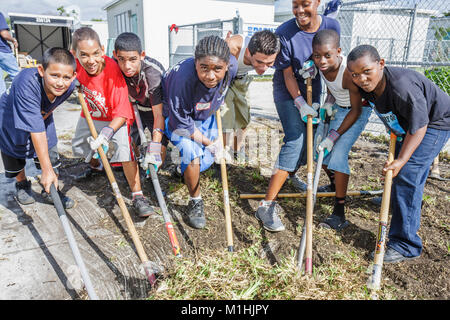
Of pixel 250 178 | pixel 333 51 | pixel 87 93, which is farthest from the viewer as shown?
pixel 250 178

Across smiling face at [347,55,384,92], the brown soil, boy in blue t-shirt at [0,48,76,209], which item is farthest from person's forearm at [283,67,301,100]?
boy in blue t-shirt at [0,48,76,209]

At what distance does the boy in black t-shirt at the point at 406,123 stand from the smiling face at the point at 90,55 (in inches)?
77.8

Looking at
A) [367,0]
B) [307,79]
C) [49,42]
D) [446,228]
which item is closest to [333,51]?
[307,79]

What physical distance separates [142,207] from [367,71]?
84.4 inches

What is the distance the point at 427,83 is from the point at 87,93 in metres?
2.71

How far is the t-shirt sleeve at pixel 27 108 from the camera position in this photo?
2664 millimetres

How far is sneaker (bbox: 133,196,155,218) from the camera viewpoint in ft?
10.2

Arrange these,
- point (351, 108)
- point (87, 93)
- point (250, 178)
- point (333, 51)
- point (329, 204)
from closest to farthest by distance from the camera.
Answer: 1. point (333, 51)
2. point (351, 108)
3. point (87, 93)
4. point (329, 204)
5. point (250, 178)

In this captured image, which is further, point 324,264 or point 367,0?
point 367,0

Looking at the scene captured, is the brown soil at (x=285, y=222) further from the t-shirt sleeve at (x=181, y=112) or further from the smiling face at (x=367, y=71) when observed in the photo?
the smiling face at (x=367, y=71)

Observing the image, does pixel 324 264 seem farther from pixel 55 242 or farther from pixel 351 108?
pixel 55 242

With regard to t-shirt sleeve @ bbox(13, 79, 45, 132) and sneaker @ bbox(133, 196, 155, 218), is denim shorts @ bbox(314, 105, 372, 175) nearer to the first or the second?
sneaker @ bbox(133, 196, 155, 218)

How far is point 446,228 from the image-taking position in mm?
3037

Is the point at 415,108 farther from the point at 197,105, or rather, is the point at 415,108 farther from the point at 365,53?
the point at 197,105
